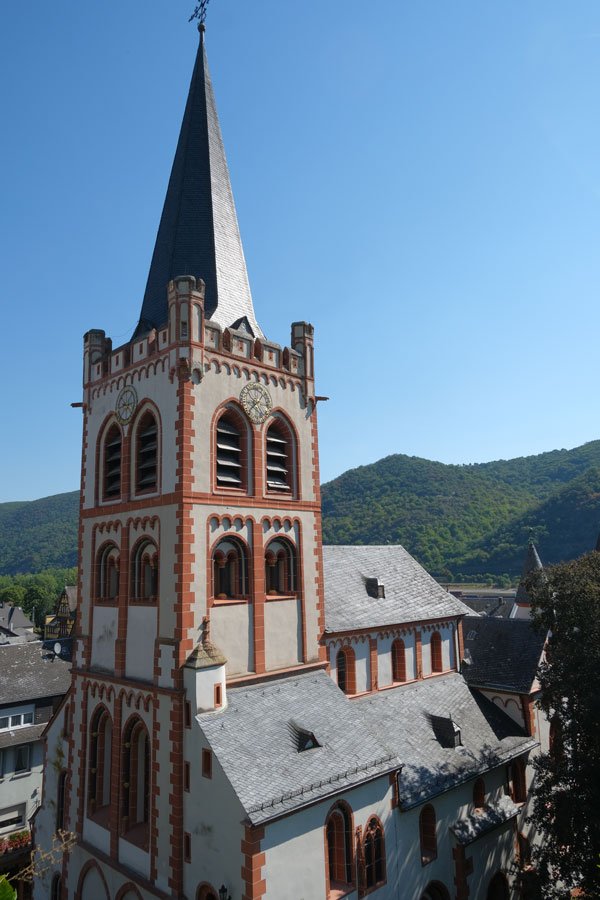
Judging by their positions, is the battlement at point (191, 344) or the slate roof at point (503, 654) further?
the slate roof at point (503, 654)

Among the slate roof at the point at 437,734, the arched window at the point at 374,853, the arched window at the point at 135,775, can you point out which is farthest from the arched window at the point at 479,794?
the arched window at the point at 135,775

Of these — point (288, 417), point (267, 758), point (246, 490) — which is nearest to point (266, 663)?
point (267, 758)

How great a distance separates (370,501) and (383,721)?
14290 cm

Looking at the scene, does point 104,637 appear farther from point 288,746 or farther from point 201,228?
point 201,228

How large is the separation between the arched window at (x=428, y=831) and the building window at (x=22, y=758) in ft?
89.3

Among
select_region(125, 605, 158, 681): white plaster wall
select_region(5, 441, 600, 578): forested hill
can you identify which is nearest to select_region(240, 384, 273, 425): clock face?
select_region(125, 605, 158, 681): white plaster wall

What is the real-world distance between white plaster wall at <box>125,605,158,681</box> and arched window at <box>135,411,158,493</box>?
396 cm

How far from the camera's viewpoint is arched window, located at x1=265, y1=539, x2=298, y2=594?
66.2 feet

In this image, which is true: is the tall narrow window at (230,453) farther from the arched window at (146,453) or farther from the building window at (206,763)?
the building window at (206,763)

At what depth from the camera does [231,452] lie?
19781mm

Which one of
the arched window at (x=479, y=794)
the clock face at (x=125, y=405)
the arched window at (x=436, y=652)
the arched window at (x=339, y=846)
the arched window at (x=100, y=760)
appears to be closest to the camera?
the arched window at (x=339, y=846)

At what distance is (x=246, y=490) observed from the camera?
19656mm

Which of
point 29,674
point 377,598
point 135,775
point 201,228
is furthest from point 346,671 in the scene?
point 29,674

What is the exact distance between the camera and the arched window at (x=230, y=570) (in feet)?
60.6
